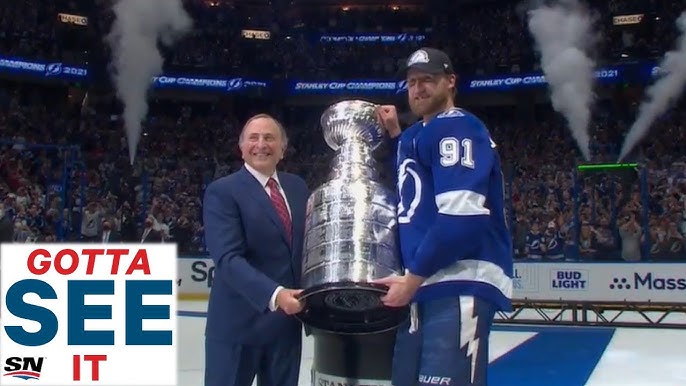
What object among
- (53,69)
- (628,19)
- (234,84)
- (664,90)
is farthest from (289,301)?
(628,19)

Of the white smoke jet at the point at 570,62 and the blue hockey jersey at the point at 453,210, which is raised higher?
the white smoke jet at the point at 570,62

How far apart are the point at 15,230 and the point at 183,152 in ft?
53.5

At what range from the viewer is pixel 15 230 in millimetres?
12477

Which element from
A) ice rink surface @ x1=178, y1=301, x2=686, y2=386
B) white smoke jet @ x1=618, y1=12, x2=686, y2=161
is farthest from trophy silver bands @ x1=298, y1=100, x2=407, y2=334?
white smoke jet @ x1=618, y1=12, x2=686, y2=161

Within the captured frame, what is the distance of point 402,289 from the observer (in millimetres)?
2670

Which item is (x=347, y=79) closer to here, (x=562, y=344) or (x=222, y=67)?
(x=222, y=67)

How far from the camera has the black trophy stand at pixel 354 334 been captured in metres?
2.93

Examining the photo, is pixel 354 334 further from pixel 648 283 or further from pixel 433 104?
pixel 648 283

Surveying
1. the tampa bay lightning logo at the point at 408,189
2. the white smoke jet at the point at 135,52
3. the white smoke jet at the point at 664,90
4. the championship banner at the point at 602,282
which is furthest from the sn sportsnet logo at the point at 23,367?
the white smoke jet at the point at 664,90

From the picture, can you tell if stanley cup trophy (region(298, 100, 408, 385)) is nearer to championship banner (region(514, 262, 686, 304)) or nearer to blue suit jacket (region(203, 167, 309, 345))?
blue suit jacket (region(203, 167, 309, 345))

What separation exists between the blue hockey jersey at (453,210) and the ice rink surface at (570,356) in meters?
3.70

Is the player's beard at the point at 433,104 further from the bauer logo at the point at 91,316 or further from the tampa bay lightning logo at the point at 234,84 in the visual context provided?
the tampa bay lightning logo at the point at 234,84

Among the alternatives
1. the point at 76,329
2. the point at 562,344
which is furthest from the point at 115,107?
the point at 76,329

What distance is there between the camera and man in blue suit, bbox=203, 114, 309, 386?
3.14m
